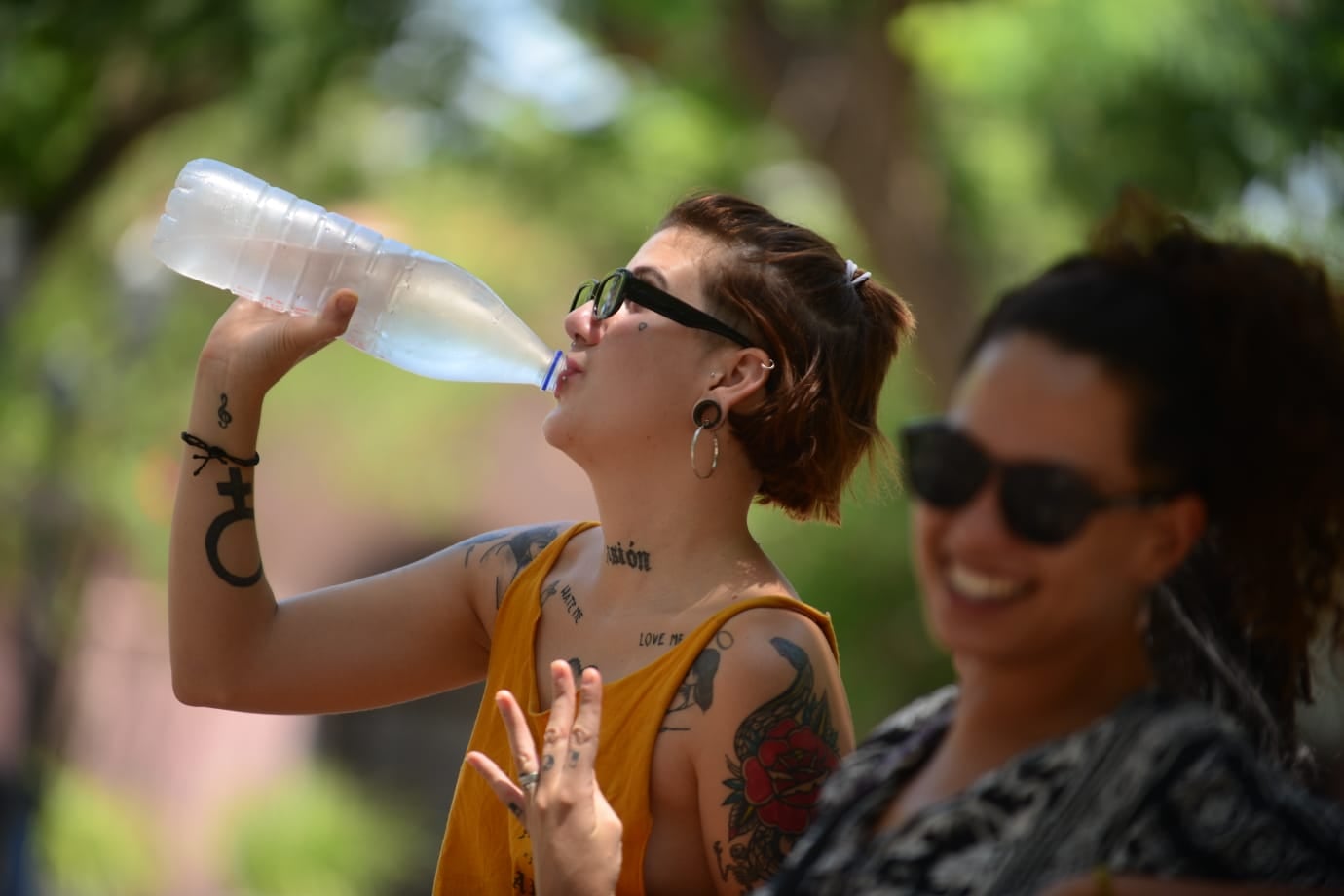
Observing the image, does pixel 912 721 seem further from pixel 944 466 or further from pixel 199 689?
pixel 199 689

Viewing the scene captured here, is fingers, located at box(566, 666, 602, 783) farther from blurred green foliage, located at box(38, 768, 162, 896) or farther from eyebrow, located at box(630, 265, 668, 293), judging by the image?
blurred green foliage, located at box(38, 768, 162, 896)

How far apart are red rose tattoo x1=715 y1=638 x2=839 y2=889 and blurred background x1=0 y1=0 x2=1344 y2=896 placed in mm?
4079

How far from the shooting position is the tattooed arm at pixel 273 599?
8.30 feet

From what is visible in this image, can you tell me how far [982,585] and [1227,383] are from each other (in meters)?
0.31

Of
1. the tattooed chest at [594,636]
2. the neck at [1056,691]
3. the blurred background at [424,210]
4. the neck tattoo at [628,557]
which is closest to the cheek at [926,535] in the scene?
the neck at [1056,691]

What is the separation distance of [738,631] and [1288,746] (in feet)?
→ 2.49

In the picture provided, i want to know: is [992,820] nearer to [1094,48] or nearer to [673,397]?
[673,397]

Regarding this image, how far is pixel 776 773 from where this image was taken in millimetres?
2186

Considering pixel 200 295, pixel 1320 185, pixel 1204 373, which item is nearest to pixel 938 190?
pixel 1320 185

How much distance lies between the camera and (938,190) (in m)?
9.30

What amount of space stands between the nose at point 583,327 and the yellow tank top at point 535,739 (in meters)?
0.37

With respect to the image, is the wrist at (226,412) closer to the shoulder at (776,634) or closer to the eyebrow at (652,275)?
the eyebrow at (652,275)

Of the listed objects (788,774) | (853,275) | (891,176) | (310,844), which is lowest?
(310,844)

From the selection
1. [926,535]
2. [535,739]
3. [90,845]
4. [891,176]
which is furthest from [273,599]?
[90,845]
